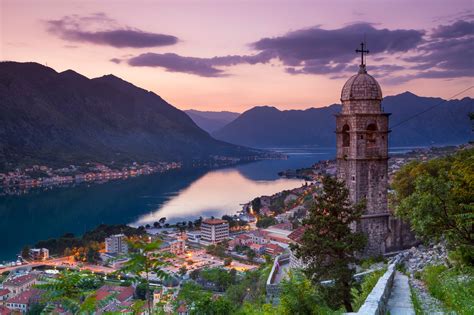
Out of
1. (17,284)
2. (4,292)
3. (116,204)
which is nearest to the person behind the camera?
(4,292)

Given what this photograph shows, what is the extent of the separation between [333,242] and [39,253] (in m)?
36.6

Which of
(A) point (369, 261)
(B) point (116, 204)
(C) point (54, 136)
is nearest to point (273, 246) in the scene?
(A) point (369, 261)

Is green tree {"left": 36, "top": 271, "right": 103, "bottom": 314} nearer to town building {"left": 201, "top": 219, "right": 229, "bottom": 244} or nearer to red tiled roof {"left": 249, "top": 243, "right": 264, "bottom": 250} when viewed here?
red tiled roof {"left": 249, "top": 243, "right": 264, "bottom": 250}

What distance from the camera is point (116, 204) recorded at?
73.6 m

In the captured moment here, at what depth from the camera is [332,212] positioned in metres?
8.59

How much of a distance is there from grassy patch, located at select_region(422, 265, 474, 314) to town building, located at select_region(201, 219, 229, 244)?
3711 centimetres

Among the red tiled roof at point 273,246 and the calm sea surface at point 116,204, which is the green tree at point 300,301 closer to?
the red tiled roof at point 273,246

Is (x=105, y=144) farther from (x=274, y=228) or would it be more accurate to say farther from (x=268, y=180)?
(x=274, y=228)

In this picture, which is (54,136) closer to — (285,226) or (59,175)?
(59,175)

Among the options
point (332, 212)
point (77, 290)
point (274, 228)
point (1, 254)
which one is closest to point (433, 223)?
point (332, 212)

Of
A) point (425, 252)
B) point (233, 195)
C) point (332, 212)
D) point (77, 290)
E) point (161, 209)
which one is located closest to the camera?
point (77, 290)

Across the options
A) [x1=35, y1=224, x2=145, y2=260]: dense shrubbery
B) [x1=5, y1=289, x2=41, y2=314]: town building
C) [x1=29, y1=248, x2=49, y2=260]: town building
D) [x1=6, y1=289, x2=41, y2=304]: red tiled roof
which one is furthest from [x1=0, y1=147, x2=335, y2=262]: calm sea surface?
[x1=5, y1=289, x2=41, y2=314]: town building

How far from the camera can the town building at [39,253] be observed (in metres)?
37.8

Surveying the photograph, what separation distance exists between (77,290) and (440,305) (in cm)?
481
